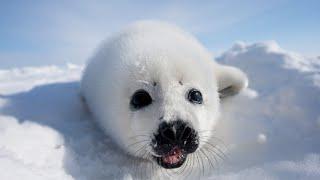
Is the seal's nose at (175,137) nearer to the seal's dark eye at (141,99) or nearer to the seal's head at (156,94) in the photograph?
the seal's head at (156,94)

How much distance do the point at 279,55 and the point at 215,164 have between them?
3636 millimetres

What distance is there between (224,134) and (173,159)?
0.94m

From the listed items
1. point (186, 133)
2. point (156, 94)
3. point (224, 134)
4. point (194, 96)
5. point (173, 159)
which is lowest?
point (173, 159)

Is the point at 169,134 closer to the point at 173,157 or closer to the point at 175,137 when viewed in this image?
the point at 175,137

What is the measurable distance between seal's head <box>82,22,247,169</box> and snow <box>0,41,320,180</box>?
240 millimetres

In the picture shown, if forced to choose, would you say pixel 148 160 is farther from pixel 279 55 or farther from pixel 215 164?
pixel 279 55

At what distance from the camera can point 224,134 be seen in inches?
156

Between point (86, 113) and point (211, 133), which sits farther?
point (86, 113)

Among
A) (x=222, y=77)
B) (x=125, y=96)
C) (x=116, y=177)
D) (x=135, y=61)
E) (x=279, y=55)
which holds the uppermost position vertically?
(x=279, y=55)

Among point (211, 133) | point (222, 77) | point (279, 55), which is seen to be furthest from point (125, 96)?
point (279, 55)

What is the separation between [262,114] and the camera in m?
4.25

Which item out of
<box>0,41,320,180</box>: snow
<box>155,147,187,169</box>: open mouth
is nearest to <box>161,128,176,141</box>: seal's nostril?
<box>155,147,187,169</box>: open mouth

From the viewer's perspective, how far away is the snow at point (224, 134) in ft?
9.52

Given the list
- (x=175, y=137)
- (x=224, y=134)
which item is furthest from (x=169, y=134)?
(x=224, y=134)
